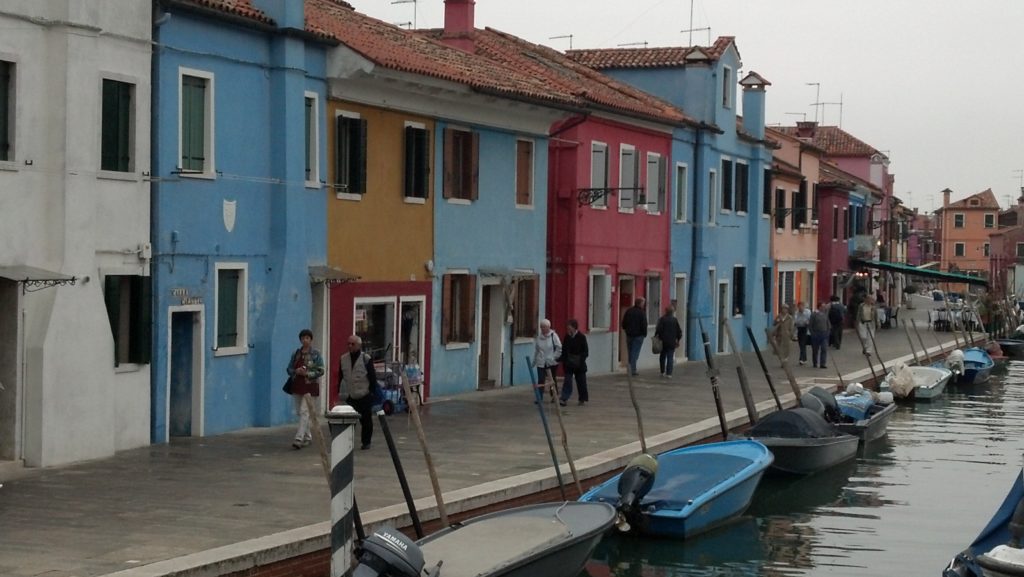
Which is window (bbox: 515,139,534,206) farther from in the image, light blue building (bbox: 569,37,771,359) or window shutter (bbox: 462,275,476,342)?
light blue building (bbox: 569,37,771,359)

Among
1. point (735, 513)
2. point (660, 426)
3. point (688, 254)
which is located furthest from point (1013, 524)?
point (688, 254)

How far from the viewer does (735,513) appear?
1953 cm

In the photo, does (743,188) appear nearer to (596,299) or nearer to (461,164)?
(596,299)

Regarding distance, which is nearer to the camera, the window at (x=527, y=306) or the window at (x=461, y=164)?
the window at (x=461, y=164)

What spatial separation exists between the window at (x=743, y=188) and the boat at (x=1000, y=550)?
28.5m

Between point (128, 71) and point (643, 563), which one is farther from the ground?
point (128, 71)

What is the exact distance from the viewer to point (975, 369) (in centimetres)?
4312

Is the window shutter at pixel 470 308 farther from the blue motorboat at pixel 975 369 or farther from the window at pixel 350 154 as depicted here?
the blue motorboat at pixel 975 369

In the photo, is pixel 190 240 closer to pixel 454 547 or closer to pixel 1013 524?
pixel 454 547

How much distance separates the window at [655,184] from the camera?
37219 millimetres

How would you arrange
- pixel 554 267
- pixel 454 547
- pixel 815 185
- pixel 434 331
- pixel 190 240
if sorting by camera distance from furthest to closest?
pixel 815 185
pixel 554 267
pixel 434 331
pixel 190 240
pixel 454 547

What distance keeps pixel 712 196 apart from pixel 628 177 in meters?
6.31

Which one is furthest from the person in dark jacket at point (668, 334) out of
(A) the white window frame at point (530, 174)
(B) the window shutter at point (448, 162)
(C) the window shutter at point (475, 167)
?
(B) the window shutter at point (448, 162)

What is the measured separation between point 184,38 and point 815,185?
3752 cm
